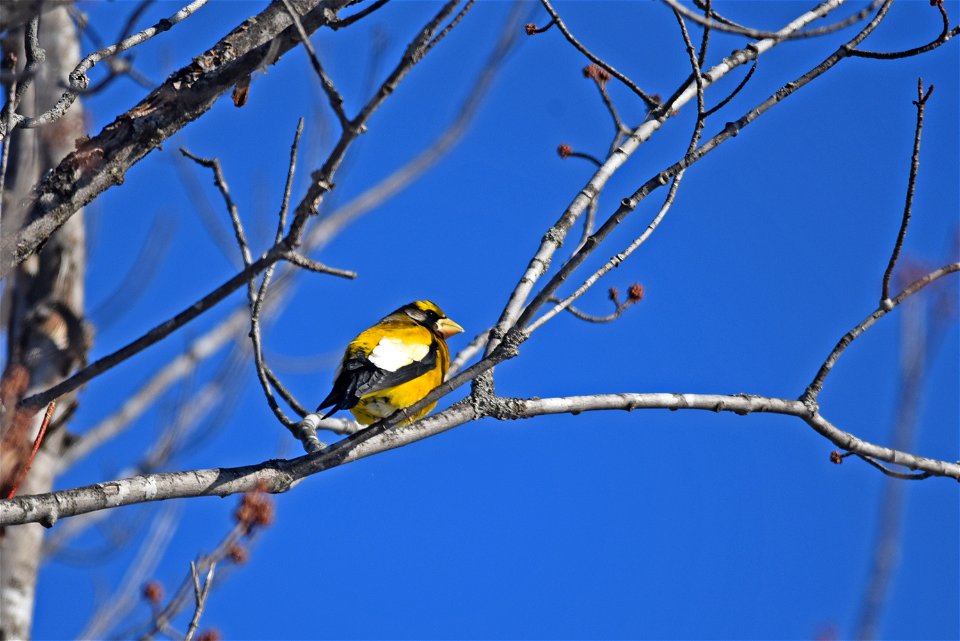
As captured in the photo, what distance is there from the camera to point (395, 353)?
5496 millimetres

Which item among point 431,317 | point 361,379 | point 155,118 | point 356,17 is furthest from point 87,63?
point 431,317

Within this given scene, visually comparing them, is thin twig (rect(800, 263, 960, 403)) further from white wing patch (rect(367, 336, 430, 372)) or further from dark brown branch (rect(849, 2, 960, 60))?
white wing patch (rect(367, 336, 430, 372))

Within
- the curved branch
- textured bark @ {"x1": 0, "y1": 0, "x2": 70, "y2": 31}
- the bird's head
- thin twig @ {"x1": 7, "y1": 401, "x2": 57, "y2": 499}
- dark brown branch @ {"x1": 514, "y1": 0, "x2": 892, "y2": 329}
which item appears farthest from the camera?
the bird's head

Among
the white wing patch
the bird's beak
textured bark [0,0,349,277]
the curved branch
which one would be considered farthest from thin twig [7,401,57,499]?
the bird's beak

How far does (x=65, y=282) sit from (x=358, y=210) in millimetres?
2243

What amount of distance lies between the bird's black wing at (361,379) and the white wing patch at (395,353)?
3 centimetres

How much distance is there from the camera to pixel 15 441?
246 centimetres

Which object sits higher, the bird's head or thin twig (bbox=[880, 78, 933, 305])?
the bird's head

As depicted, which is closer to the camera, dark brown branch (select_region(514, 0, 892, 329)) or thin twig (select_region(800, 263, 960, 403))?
dark brown branch (select_region(514, 0, 892, 329))

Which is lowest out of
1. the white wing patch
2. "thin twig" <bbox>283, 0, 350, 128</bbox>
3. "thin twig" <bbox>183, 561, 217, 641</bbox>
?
"thin twig" <bbox>183, 561, 217, 641</bbox>

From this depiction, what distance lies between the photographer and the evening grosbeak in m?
5.09

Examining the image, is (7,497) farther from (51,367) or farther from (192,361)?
(192,361)

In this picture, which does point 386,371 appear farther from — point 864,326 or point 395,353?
point 864,326

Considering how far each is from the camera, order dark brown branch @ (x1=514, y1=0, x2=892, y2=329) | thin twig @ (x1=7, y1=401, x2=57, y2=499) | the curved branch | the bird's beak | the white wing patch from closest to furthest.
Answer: thin twig @ (x1=7, y1=401, x2=57, y2=499), the curved branch, dark brown branch @ (x1=514, y1=0, x2=892, y2=329), the white wing patch, the bird's beak
